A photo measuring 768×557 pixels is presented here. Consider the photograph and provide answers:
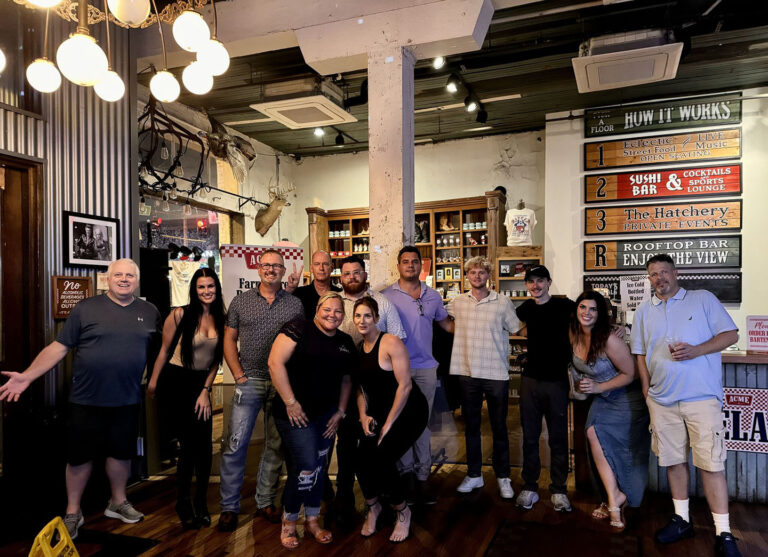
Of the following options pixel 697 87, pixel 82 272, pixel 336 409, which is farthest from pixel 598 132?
pixel 82 272

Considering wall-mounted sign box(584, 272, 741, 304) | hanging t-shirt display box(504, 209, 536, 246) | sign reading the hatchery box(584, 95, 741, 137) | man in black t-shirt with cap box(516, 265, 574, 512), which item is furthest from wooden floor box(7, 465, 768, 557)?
sign reading the hatchery box(584, 95, 741, 137)

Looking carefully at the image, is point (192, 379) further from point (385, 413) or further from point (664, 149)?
point (664, 149)

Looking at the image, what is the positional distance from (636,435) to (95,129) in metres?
4.50

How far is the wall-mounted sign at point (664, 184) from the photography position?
6.73 metres

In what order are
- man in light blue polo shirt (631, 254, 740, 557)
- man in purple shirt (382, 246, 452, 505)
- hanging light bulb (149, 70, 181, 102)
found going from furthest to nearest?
man in purple shirt (382, 246, 452, 505)
man in light blue polo shirt (631, 254, 740, 557)
hanging light bulb (149, 70, 181, 102)

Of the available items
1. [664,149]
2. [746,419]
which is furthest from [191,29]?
[664,149]

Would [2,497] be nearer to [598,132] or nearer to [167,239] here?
[167,239]

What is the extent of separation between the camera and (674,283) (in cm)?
324

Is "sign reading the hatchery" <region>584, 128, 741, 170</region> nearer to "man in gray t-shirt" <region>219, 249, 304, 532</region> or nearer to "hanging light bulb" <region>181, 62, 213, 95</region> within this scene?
"man in gray t-shirt" <region>219, 249, 304, 532</region>

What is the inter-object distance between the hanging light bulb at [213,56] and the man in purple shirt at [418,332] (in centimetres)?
172

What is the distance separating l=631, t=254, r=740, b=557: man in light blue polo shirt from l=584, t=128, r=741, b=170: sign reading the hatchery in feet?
14.5

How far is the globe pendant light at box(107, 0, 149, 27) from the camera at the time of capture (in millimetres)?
2252

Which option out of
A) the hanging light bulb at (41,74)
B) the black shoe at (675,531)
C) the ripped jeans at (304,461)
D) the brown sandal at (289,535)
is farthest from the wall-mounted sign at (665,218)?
the hanging light bulb at (41,74)

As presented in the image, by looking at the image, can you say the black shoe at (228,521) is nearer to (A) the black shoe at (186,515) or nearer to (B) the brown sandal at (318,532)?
(A) the black shoe at (186,515)
